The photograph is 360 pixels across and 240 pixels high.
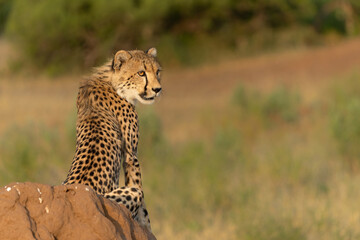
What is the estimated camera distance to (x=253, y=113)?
1656 centimetres

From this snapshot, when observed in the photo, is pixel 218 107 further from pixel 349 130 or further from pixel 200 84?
pixel 349 130

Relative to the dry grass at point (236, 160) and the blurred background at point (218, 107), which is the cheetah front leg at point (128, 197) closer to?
the blurred background at point (218, 107)

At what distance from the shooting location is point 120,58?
183 inches

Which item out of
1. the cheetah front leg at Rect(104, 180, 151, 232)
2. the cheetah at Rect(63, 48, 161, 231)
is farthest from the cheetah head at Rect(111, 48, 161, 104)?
the cheetah front leg at Rect(104, 180, 151, 232)

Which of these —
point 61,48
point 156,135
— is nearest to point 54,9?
point 61,48

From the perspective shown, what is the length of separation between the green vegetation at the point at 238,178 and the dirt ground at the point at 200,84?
13.0 ft

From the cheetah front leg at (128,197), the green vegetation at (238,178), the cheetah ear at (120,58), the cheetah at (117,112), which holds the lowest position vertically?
the green vegetation at (238,178)

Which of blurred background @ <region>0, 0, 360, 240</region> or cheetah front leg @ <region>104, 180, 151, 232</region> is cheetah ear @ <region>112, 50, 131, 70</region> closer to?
cheetah front leg @ <region>104, 180, 151, 232</region>

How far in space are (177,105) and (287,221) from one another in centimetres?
1248

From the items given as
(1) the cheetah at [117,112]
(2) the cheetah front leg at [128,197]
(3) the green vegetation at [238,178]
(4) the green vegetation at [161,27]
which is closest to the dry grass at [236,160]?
(3) the green vegetation at [238,178]

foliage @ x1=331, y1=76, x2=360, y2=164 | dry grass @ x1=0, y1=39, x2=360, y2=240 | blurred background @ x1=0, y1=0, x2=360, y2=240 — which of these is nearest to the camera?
dry grass @ x1=0, y1=39, x2=360, y2=240

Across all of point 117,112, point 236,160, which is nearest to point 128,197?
point 117,112

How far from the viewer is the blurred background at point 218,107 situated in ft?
29.1

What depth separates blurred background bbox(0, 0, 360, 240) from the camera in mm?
8875
